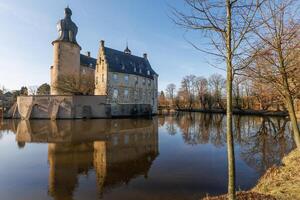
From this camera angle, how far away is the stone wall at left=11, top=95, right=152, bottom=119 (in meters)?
33.0

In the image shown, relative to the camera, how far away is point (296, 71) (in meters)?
6.48

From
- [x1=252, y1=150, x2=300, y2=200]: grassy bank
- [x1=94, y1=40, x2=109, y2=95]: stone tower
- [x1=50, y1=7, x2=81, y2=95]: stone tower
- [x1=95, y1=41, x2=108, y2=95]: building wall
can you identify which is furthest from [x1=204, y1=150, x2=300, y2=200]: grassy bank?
[x1=50, y1=7, x2=81, y2=95]: stone tower

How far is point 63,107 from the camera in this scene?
109 ft

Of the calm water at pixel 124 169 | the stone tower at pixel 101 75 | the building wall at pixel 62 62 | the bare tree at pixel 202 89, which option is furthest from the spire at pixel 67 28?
the bare tree at pixel 202 89

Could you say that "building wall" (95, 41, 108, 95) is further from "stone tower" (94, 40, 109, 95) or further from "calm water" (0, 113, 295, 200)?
"calm water" (0, 113, 295, 200)

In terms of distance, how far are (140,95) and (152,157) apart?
3226cm

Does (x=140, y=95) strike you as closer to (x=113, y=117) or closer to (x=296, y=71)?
(x=113, y=117)

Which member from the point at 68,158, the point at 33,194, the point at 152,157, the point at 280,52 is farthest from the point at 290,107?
the point at 68,158

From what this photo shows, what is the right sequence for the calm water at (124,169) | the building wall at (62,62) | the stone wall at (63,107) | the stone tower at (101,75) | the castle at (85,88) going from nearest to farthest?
1. the calm water at (124,169)
2. the stone wall at (63,107)
3. the castle at (85,88)
4. the stone tower at (101,75)
5. the building wall at (62,62)

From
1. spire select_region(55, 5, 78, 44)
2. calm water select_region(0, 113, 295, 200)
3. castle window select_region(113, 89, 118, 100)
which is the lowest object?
calm water select_region(0, 113, 295, 200)

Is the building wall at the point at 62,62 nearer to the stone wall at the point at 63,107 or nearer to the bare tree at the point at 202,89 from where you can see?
the stone wall at the point at 63,107

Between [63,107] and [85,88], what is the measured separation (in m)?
6.34

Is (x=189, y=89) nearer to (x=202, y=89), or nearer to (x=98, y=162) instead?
(x=202, y=89)

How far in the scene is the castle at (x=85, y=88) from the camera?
33.5 m
